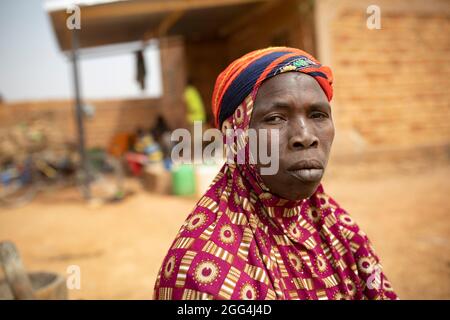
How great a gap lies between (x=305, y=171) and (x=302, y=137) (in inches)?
4.4

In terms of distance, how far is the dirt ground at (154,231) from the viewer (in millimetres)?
3414

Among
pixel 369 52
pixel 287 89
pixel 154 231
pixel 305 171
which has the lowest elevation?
pixel 154 231

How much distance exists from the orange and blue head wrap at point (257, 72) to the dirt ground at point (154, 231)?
238 cm

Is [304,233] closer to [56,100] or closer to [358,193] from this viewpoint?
[358,193]

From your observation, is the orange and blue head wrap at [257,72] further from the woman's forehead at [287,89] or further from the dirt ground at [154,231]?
the dirt ground at [154,231]

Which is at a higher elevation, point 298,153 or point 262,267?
point 298,153

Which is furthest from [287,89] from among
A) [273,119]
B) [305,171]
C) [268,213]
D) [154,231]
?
[154,231]

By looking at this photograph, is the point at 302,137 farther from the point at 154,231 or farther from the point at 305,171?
the point at 154,231

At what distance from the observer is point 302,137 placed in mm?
1189

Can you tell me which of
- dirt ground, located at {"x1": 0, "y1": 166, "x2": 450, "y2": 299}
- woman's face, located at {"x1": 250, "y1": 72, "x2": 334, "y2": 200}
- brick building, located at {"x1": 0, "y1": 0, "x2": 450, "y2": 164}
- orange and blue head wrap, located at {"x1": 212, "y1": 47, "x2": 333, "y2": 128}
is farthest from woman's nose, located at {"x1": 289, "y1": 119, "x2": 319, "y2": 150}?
brick building, located at {"x1": 0, "y1": 0, "x2": 450, "y2": 164}

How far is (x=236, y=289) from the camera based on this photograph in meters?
1.09

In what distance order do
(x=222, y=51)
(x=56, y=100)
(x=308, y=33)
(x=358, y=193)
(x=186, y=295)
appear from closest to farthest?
(x=186, y=295), (x=358, y=193), (x=308, y=33), (x=222, y=51), (x=56, y=100)

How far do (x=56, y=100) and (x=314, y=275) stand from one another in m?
13.6
